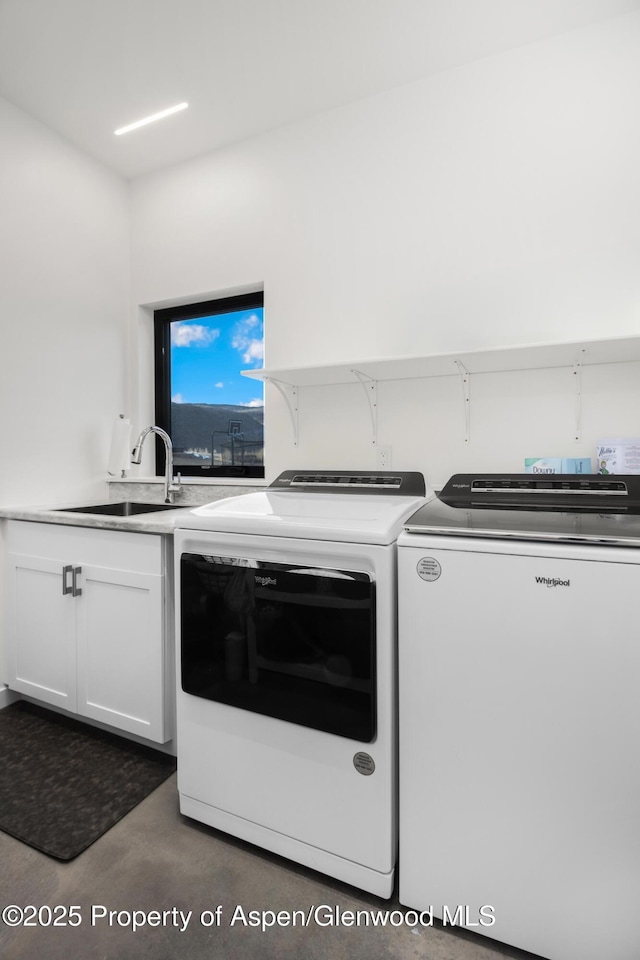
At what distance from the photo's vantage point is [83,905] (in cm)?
124

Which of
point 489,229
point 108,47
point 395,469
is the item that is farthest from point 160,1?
point 395,469

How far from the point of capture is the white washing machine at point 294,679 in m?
1.21

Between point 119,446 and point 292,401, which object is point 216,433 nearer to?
point 119,446

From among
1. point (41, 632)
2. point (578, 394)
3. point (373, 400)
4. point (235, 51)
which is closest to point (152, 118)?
point (235, 51)

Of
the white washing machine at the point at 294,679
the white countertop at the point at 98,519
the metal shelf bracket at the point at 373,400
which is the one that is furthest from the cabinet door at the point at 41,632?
the metal shelf bracket at the point at 373,400

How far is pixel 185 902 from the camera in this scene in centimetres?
125

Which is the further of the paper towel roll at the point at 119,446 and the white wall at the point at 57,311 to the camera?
the paper towel roll at the point at 119,446

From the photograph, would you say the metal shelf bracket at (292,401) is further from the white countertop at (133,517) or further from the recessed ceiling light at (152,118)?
the recessed ceiling light at (152,118)

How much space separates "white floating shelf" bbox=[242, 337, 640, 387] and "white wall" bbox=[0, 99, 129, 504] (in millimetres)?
1117

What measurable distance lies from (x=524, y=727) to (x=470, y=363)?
1245 mm

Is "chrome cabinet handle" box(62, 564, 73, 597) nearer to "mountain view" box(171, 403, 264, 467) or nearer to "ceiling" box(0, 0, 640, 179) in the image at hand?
"mountain view" box(171, 403, 264, 467)

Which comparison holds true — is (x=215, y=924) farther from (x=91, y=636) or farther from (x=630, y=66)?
(x=630, y=66)

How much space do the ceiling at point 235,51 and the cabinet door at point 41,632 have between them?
2.05 metres

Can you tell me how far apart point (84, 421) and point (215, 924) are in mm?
2229
